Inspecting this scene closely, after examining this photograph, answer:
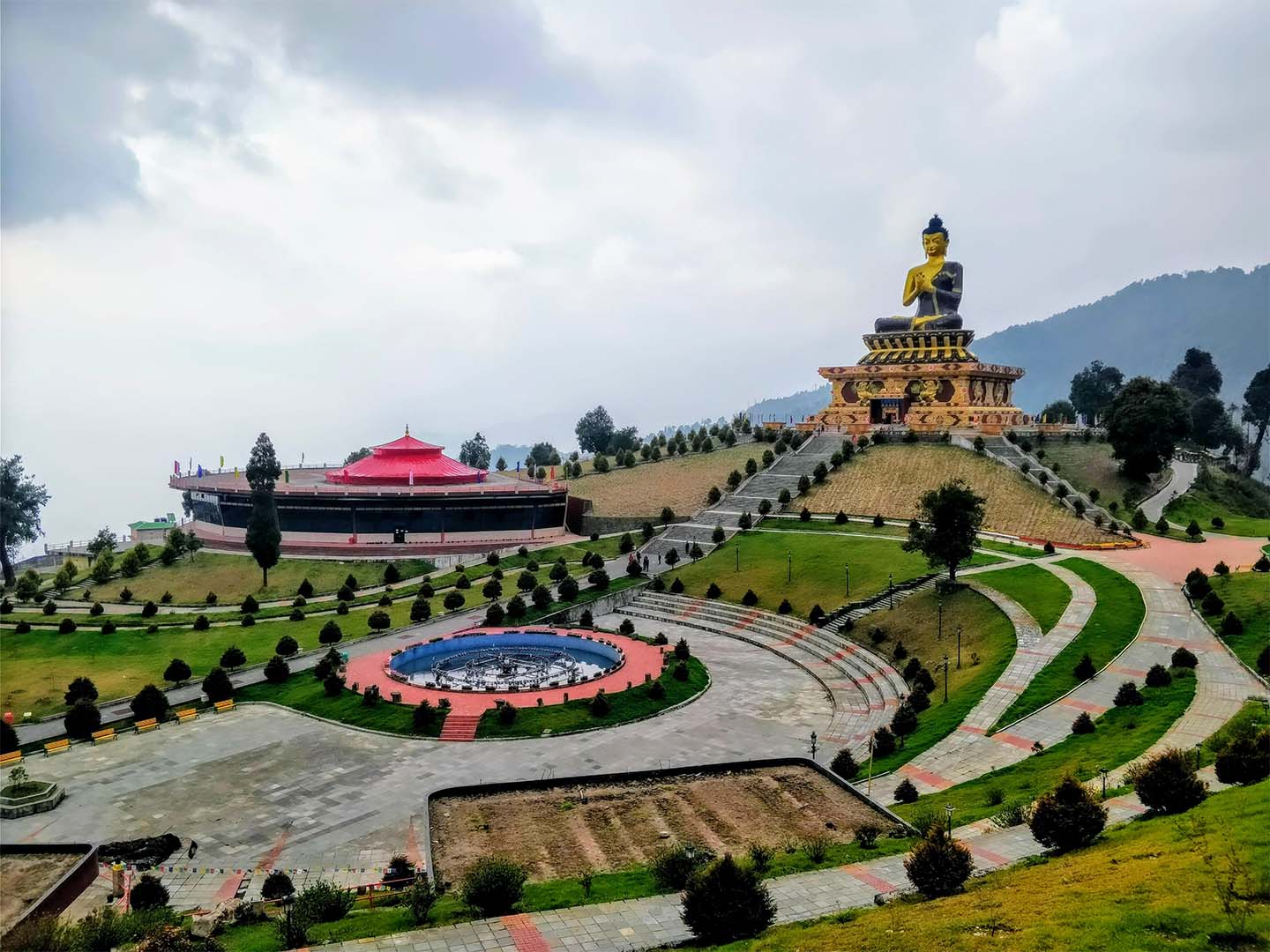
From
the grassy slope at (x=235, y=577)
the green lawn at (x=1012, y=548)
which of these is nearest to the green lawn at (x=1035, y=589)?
the green lawn at (x=1012, y=548)

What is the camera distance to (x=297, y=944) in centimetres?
1399

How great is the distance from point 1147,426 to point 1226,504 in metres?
8.35

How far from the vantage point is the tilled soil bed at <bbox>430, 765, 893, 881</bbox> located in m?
18.5

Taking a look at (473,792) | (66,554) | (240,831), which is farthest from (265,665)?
(66,554)

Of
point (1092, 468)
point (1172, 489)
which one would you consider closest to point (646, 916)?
point (1172, 489)

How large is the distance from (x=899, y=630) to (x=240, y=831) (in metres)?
24.4

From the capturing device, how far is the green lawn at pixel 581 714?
27438 mm

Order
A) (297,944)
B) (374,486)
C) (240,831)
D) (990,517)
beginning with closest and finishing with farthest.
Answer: (297,944)
(240,831)
(990,517)
(374,486)

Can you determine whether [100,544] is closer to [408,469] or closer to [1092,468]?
[408,469]

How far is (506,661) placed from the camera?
115ft

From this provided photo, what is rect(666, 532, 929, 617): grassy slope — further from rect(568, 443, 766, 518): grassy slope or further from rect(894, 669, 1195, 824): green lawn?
rect(894, 669, 1195, 824): green lawn

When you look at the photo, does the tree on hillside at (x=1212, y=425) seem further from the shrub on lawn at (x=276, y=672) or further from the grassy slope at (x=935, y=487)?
the shrub on lawn at (x=276, y=672)

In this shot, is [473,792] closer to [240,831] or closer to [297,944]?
[240,831]

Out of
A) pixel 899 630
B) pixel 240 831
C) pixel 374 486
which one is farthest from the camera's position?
pixel 374 486
